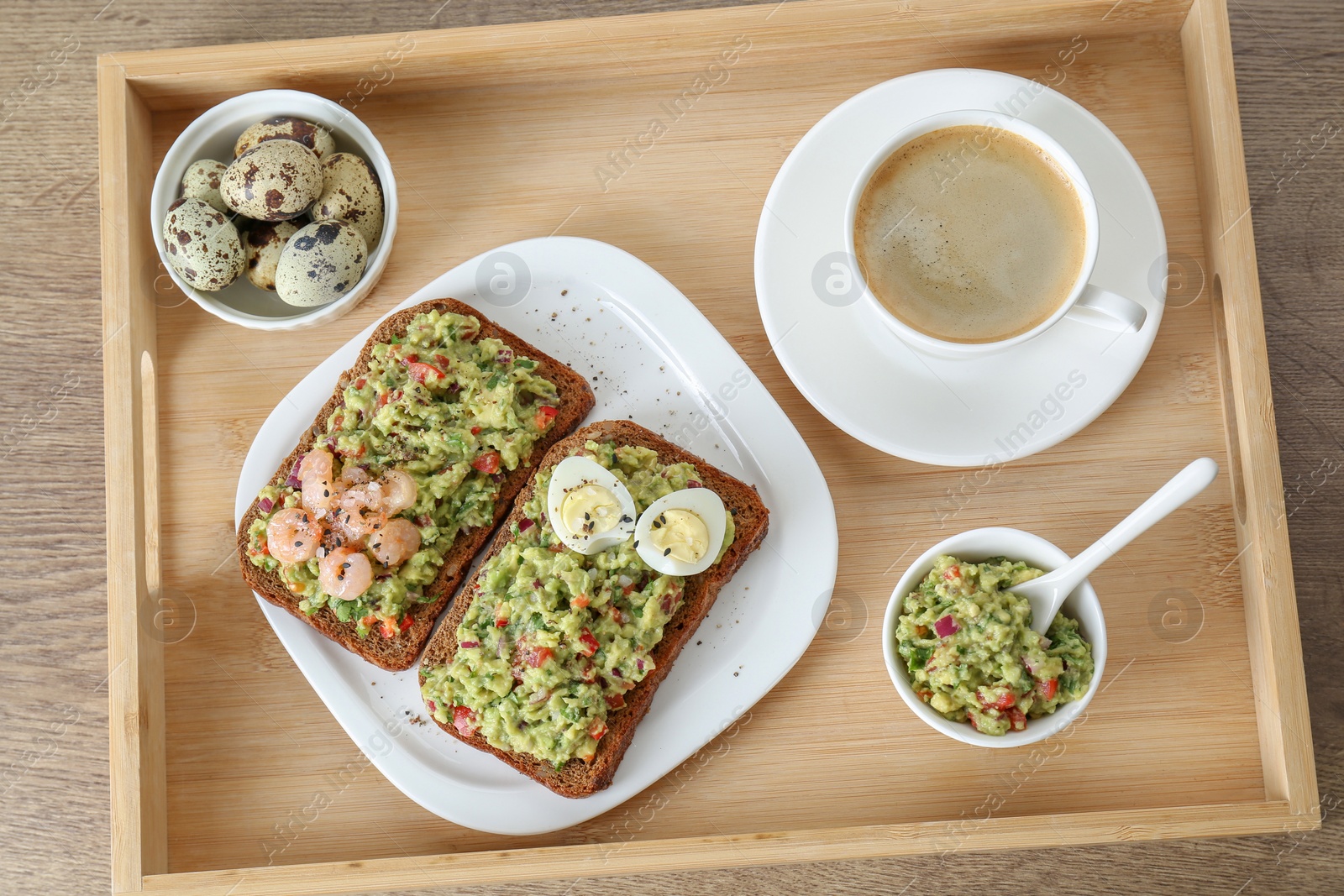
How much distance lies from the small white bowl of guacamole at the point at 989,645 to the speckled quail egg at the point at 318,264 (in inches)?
60.7

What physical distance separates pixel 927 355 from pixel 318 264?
1.48 metres

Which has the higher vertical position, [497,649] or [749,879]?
[497,649]

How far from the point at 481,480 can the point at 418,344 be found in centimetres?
36

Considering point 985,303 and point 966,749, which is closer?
point 985,303

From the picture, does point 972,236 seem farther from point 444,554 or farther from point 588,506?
point 444,554

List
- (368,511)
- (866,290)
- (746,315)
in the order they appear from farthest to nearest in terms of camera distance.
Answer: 1. (746,315)
2. (368,511)
3. (866,290)

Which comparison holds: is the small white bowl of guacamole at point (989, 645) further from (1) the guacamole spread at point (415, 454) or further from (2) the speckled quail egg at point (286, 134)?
(2) the speckled quail egg at point (286, 134)

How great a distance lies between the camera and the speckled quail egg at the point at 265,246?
7.50 feet

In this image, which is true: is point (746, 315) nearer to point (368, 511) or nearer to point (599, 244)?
point (599, 244)

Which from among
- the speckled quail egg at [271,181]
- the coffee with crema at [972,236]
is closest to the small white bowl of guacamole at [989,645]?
the coffee with crema at [972,236]

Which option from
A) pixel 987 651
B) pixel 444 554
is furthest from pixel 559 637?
pixel 987 651

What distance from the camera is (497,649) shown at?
2.05 m

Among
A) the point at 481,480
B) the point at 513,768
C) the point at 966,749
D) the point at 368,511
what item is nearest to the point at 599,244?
the point at 481,480

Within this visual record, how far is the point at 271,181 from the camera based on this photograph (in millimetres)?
2178
